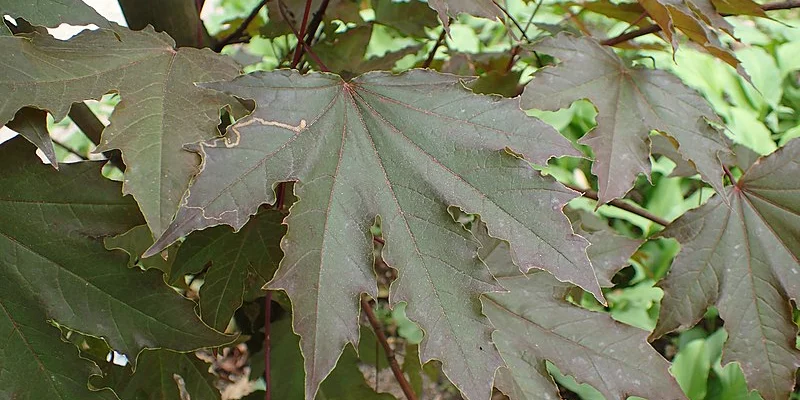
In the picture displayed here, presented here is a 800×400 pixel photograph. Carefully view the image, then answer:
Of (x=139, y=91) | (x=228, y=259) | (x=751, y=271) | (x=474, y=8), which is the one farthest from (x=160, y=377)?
(x=751, y=271)

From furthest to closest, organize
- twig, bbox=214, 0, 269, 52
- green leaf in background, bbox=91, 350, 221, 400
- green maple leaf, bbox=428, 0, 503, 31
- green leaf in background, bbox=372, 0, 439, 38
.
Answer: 1. green leaf in background, bbox=372, 0, 439, 38
2. twig, bbox=214, 0, 269, 52
3. green leaf in background, bbox=91, 350, 221, 400
4. green maple leaf, bbox=428, 0, 503, 31

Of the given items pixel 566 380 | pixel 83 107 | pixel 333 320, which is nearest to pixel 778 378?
Result: pixel 333 320

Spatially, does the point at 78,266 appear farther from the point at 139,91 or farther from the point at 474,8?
the point at 474,8

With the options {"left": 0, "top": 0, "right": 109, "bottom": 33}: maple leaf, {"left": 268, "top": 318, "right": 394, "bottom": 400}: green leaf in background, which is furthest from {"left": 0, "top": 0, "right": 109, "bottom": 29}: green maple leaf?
{"left": 268, "top": 318, "right": 394, "bottom": 400}: green leaf in background

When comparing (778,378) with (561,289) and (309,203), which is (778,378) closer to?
(561,289)

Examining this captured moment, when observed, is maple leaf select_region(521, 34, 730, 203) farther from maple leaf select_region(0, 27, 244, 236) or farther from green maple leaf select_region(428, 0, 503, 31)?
maple leaf select_region(0, 27, 244, 236)
